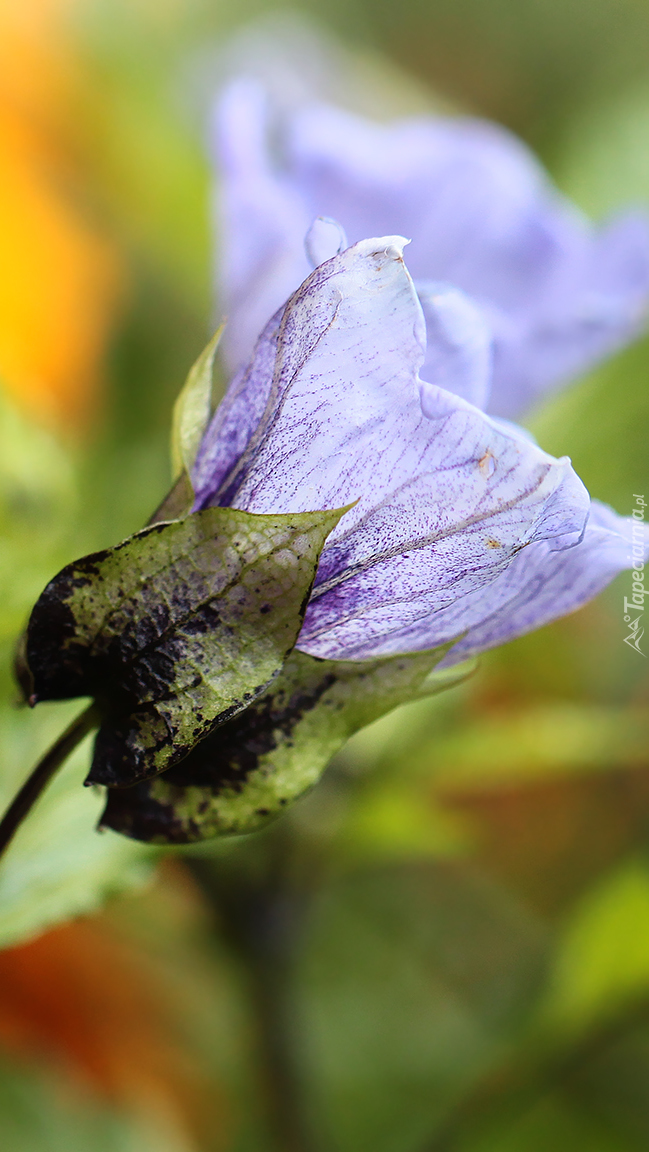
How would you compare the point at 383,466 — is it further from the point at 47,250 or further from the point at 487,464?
the point at 47,250

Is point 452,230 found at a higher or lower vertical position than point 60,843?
higher

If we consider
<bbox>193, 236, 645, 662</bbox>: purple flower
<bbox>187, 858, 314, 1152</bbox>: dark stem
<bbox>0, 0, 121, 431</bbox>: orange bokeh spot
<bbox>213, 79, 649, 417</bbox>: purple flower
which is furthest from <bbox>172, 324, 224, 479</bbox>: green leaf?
<bbox>0, 0, 121, 431</bbox>: orange bokeh spot

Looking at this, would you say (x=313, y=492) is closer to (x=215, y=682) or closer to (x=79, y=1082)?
(x=215, y=682)

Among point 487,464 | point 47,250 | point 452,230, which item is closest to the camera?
point 487,464

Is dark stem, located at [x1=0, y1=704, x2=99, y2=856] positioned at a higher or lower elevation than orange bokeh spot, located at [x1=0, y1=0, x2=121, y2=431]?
lower

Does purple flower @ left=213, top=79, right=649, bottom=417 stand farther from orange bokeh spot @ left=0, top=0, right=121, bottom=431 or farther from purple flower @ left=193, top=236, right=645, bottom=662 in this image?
orange bokeh spot @ left=0, top=0, right=121, bottom=431

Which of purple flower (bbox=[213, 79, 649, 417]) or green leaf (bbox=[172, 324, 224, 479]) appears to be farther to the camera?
purple flower (bbox=[213, 79, 649, 417])

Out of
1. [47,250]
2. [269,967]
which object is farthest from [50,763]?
[47,250]

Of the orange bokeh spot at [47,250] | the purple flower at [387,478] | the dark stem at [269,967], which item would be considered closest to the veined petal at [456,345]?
the purple flower at [387,478]
